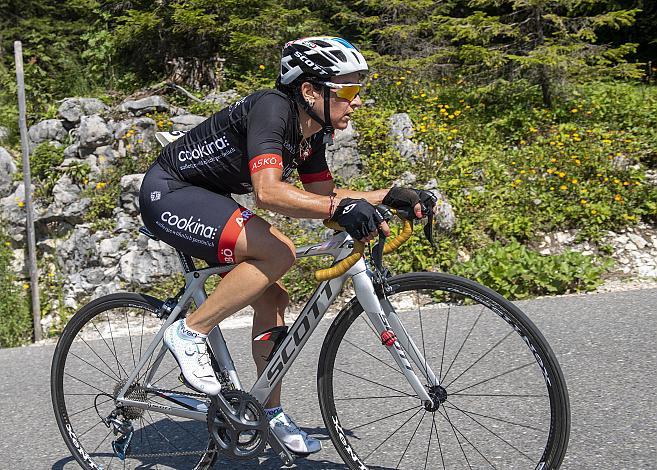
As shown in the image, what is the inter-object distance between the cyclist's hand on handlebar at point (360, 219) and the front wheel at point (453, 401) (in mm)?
330

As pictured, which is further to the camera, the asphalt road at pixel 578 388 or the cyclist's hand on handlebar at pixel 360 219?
the asphalt road at pixel 578 388

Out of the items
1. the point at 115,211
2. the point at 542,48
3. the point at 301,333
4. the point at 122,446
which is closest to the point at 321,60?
the point at 301,333

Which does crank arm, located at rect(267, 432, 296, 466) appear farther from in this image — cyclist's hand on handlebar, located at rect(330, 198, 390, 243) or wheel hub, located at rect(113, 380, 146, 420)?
cyclist's hand on handlebar, located at rect(330, 198, 390, 243)

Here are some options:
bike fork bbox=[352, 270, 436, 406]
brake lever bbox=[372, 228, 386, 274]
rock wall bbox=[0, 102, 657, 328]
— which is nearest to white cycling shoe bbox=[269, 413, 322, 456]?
bike fork bbox=[352, 270, 436, 406]

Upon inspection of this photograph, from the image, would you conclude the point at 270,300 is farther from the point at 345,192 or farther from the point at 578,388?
the point at 578,388

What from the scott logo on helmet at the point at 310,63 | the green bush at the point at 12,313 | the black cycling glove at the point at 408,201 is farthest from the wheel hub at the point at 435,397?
the green bush at the point at 12,313

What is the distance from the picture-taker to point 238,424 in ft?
10.2

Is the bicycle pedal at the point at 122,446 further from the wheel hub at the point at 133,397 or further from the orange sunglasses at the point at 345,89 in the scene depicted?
the orange sunglasses at the point at 345,89

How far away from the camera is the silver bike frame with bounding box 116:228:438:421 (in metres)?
3.04

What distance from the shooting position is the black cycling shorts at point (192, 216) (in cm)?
308

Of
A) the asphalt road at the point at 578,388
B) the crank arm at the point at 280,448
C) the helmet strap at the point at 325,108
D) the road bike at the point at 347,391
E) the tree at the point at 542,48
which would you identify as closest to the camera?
the road bike at the point at 347,391

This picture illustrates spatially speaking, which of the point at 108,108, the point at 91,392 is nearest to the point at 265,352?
the point at 91,392

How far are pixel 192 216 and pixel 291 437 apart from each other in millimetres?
1087

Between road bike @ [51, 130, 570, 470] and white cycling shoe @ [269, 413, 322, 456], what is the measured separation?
73 mm
